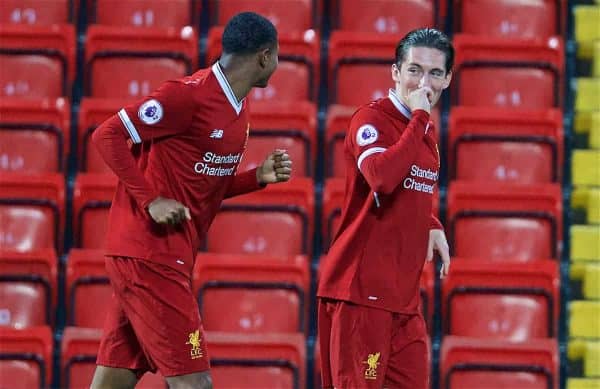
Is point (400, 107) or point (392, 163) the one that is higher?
point (400, 107)

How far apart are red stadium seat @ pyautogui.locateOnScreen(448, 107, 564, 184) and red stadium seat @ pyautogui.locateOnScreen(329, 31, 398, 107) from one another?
466 mm

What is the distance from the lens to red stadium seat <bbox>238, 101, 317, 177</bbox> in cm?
565

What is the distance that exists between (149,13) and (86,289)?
1.63 m

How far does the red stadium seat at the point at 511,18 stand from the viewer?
6273mm

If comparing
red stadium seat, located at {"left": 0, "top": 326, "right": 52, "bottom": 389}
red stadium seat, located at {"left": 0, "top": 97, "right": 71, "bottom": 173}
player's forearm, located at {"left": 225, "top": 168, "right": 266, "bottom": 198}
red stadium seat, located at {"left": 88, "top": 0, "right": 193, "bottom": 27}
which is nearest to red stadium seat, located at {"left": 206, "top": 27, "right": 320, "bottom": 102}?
red stadium seat, located at {"left": 88, "top": 0, "right": 193, "bottom": 27}

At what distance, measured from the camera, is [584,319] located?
17.9 ft

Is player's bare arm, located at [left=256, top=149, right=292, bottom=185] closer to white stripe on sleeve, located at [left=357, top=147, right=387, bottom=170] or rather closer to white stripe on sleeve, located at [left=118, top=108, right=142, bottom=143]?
white stripe on sleeve, located at [left=118, top=108, right=142, bottom=143]

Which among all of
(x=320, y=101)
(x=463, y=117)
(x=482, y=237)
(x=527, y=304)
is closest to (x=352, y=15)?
(x=320, y=101)

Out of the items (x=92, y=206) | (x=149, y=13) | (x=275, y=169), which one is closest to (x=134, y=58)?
(x=149, y=13)

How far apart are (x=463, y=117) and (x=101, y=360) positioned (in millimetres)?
2566

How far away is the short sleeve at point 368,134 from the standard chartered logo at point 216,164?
0.47 m

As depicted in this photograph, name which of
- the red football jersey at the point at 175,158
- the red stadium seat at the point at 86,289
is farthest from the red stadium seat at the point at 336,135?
the red football jersey at the point at 175,158

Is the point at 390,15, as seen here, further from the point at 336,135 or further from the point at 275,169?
the point at 275,169

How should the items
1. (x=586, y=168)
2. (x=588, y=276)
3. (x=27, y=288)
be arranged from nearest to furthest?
(x=27, y=288) < (x=588, y=276) < (x=586, y=168)
